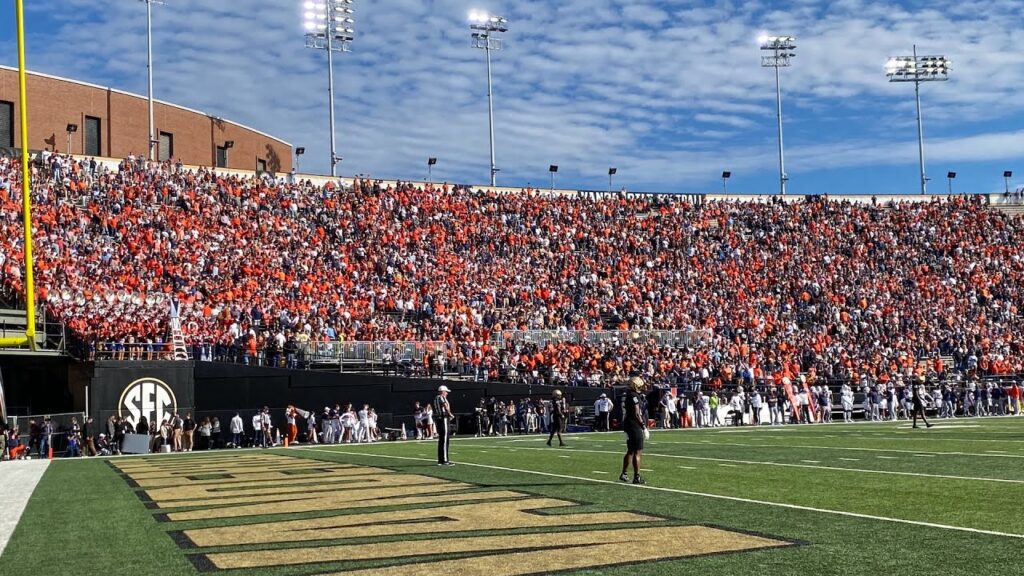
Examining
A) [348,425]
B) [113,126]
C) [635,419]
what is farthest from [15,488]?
[113,126]

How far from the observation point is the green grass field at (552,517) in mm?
7566

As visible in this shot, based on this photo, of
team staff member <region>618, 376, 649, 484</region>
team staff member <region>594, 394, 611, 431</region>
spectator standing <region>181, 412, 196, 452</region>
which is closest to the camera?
team staff member <region>618, 376, 649, 484</region>

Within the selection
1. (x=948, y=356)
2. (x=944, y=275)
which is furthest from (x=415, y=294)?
(x=944, y=275)

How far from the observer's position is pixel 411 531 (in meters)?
9.23

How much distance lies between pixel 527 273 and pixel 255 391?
13.7m

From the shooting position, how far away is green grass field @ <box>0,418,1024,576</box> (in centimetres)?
757

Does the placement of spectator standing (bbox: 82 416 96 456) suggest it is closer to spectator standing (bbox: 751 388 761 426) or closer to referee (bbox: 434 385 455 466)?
referee (bbox: 434 385 455 466)

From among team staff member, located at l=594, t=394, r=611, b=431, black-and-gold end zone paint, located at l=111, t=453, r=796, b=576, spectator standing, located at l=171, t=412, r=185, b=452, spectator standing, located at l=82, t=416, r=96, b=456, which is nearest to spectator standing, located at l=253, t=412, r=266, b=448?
spectator standing, located at l=171, t=412, r=185, b=452

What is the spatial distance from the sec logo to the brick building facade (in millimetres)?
22441

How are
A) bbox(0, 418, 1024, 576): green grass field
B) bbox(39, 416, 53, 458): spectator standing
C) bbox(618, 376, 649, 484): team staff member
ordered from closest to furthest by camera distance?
bbox(0, 418, 1024, 576): green grass field → bbox(618, 376, 649, 484): team staff member → bbox(39, 416, 53, 458): spectator standing

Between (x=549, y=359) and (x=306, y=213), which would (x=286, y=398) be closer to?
(x=549, y=359)

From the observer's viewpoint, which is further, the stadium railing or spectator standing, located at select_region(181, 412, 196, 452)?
the stadium railing

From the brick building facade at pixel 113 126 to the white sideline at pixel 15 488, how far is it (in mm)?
29623

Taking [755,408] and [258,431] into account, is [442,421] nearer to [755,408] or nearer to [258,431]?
[258,431]
